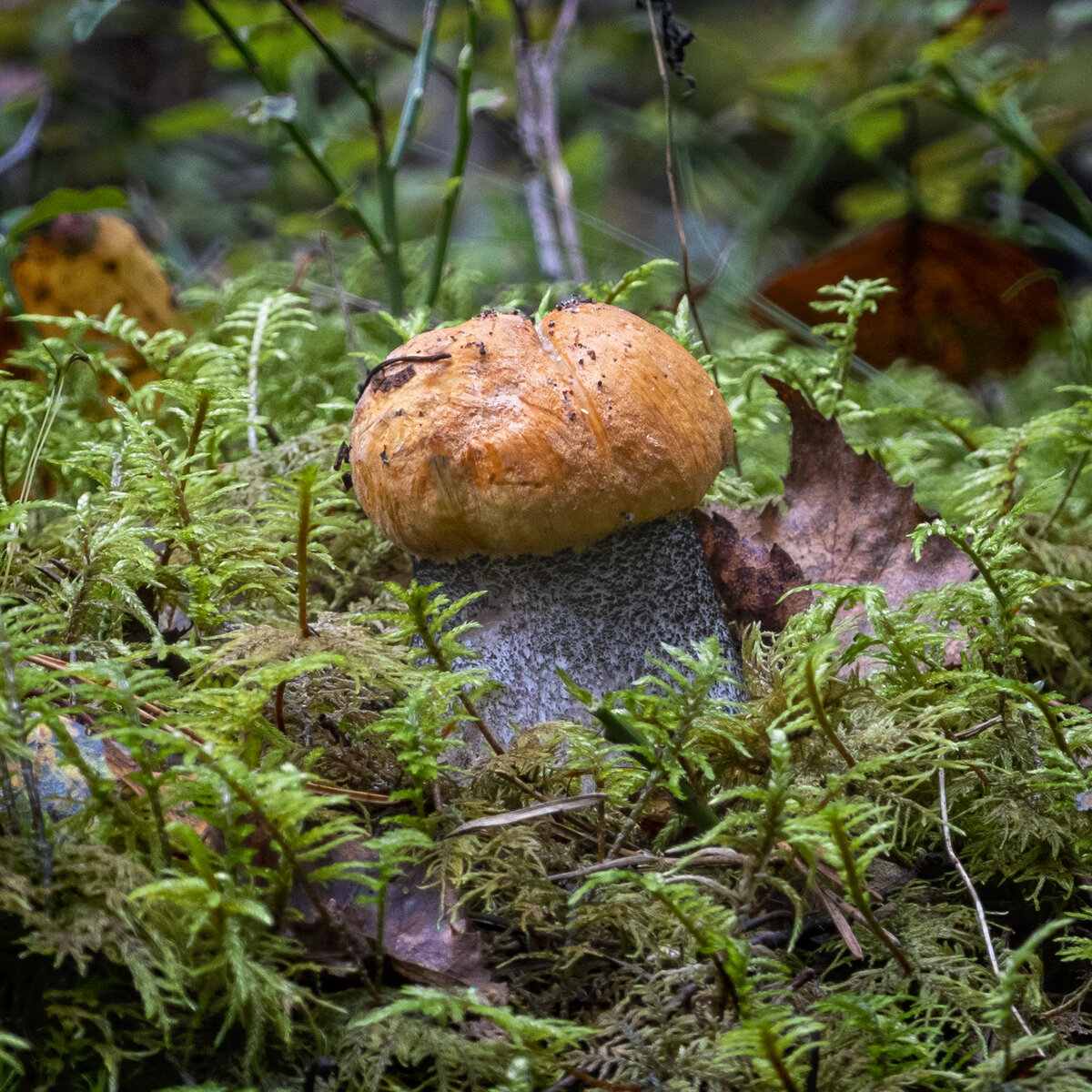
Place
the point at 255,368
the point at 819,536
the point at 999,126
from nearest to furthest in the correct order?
the point at 819,536 → the point at 255,368 → the point at 999,126

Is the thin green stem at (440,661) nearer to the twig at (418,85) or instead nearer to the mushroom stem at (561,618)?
the mushroom stem at (561,618)

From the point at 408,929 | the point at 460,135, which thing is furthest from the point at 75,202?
the point at 408,929

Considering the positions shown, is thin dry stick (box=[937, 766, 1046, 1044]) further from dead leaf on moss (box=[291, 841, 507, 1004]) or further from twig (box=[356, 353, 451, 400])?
twig (box=[356, 353, 451, 400])

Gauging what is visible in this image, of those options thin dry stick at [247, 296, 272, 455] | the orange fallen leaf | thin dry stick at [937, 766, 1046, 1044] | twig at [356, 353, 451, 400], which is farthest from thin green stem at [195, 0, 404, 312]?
thin dry stick at [937, 766, 1046, 1044]

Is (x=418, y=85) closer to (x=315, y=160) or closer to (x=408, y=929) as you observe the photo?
(x=315, y=160)

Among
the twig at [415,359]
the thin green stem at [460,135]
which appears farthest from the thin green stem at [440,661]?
the thin green stem at [460,135]

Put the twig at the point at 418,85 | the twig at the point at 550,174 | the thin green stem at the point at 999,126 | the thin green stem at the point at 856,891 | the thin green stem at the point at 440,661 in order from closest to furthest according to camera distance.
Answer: the thin green stem at the point at 856,891
the thin green stem at the point at 440,661
the twig at the point at 418,85
the thin green stem at the point at 999,126
the twig at the point at 550,174
